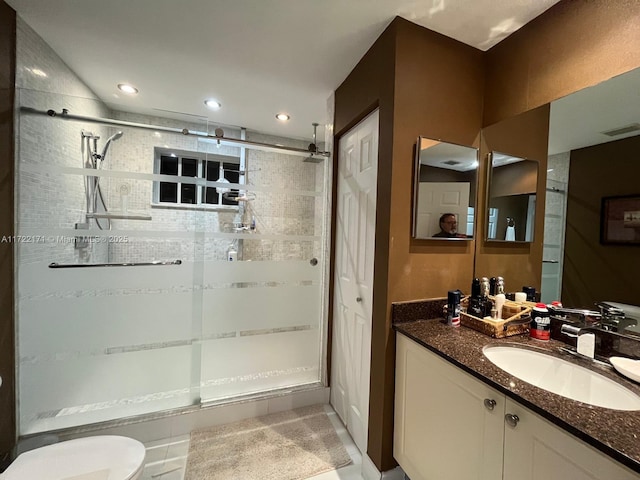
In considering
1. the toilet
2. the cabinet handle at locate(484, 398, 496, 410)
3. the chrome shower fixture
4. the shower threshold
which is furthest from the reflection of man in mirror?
the toilet

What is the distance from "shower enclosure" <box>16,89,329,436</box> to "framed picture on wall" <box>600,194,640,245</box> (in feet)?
5.08

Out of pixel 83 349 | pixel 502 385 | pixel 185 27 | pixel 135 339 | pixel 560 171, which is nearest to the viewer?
pixel 502 385

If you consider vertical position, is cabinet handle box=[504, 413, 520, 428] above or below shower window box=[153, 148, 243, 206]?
below

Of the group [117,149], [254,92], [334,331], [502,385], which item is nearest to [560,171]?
[502,385]

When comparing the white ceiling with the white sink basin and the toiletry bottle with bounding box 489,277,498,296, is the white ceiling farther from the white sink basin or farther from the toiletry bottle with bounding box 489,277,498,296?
the white sink basin

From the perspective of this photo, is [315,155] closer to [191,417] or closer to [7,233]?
[7,233]

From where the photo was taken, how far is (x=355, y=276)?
1686mm

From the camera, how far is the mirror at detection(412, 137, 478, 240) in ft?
4.28

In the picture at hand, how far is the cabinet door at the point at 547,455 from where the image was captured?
0.58 m

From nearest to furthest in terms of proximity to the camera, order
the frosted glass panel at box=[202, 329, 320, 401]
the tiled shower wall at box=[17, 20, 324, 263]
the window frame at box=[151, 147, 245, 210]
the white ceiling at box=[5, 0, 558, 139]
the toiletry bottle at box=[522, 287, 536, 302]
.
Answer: the white ceiling at box=[5, 0, 558, 139]
the toiletry bottle at box=[522, 287, 536, 302]
the tiled shower wall at box=[17, 20, 324, 263]
the window frame at box=[151, 147, 245, 210]
the frosted glass panel at box=[202, 329, 320, 401]

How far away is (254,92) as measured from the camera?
6.64ft

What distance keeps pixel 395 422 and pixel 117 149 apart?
2.36m

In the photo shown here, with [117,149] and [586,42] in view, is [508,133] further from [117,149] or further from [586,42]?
[117,149]

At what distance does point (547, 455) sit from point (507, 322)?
60 cm
